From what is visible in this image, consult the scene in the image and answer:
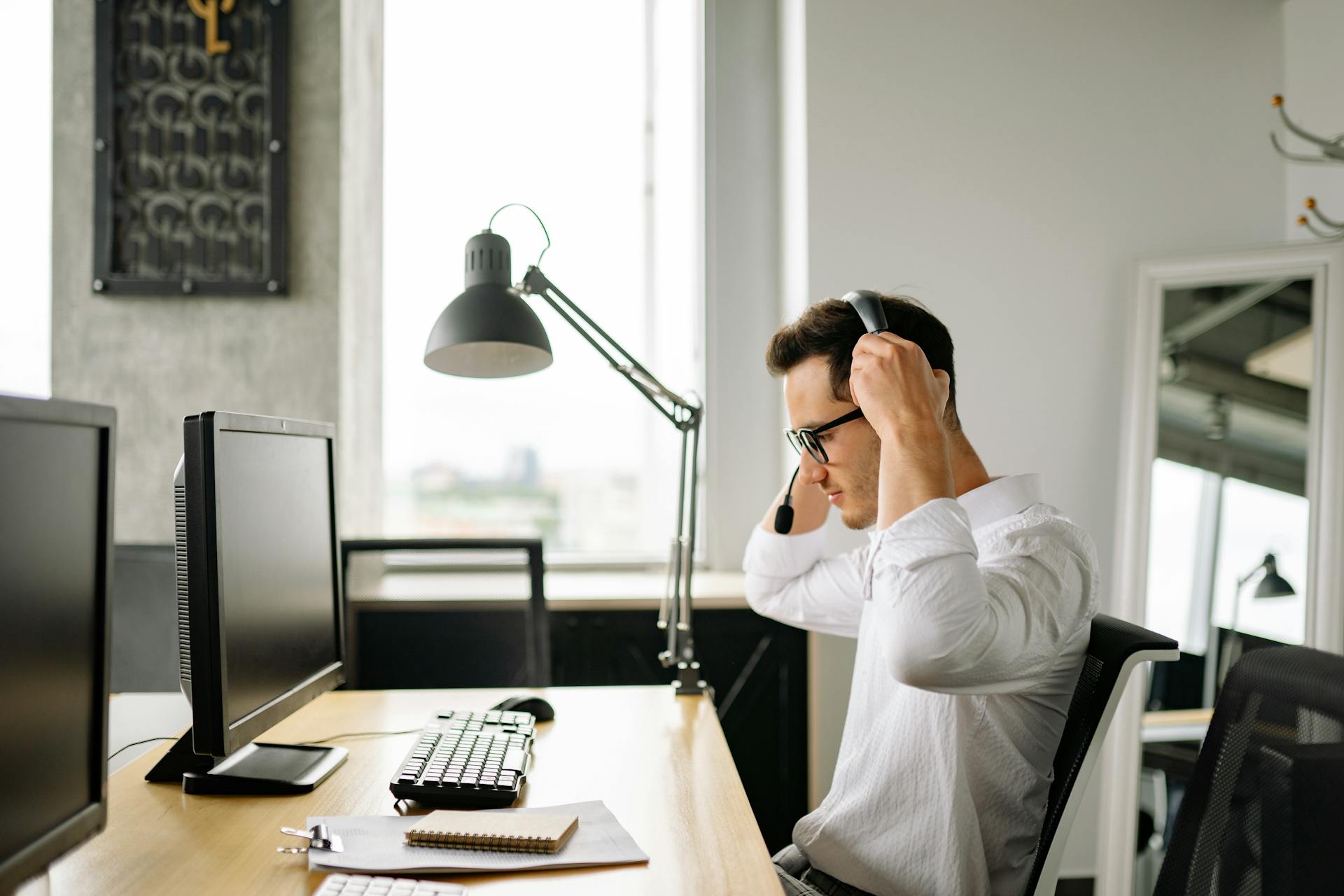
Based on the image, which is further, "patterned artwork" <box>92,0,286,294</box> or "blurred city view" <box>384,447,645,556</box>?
"blurred city view" <box>384,447,645,556</box>

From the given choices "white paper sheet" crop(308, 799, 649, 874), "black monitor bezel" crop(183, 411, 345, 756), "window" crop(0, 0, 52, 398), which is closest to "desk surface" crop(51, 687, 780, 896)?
"white paper sheet" crop(308, 799, 649, 874)

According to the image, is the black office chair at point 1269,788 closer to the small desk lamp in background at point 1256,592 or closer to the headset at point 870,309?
the headset at point 870,309

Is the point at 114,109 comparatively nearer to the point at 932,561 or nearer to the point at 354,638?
the point at 354,638

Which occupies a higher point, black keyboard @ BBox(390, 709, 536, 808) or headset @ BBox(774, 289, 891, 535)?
headset @ BBox(774, 289, 891, 535)

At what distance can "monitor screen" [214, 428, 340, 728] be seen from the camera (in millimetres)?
1086

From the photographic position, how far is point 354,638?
7.98ft

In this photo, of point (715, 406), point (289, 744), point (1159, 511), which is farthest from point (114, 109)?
point (1159, 511)

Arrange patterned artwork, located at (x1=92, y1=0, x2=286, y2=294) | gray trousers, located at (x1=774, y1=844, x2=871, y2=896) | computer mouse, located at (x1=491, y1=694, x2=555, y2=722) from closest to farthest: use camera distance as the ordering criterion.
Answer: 1. gray trousers, located at (x1=774, y1=844, x2=871, y2=896)
2. computer mouse, located at (x1=491, y1=694, x2=555, y2=722)
3. patterned artwork, located at (x1=92, y1=0, x2=286, y2=294)

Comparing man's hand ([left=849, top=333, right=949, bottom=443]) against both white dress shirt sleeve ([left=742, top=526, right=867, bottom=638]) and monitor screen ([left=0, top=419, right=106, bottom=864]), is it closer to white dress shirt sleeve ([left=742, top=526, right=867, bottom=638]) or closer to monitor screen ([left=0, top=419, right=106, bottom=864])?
white dress shirt sleeve ([left=742, top=526, right=867, bottom=638])

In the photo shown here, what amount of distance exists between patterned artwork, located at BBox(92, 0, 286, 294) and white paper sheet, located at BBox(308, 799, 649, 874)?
6.43 ft

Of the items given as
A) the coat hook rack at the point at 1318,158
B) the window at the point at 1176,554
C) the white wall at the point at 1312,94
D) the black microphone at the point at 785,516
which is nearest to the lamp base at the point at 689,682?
the black microphone at the point at 785,516

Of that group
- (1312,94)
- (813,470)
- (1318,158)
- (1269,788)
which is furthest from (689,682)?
(1312,94)

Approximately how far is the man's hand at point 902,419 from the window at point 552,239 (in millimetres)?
1783

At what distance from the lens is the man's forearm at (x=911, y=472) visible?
3.78 feet
